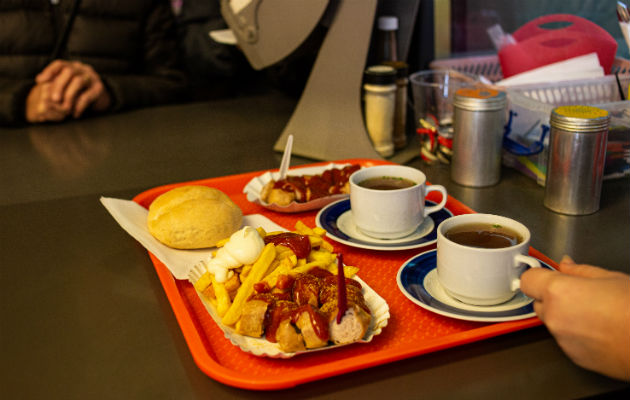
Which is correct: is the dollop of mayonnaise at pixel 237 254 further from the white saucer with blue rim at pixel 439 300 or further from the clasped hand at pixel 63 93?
the clasped hand at pixel 63 93

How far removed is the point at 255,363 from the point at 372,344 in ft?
0.52

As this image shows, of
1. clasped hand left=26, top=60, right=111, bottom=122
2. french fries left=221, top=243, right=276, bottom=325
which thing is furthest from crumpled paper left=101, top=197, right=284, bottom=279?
clasped hand left=26, top=60, right=111, bottom=122

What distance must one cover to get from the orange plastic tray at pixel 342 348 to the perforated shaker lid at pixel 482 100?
39 centimetres

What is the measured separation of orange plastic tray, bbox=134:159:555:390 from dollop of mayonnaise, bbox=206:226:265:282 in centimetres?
7

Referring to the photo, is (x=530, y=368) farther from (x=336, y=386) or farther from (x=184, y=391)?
(x=184, y=391)

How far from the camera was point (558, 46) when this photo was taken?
1.53 metres

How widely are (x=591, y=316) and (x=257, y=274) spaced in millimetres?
459

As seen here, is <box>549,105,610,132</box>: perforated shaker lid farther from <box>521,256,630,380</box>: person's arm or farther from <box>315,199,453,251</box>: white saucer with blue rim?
<box>521,256,630,380</box>: person's arm

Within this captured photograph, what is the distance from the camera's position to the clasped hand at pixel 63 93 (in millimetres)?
2018

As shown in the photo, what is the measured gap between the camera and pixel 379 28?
1.55 metres

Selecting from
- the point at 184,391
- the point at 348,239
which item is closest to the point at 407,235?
the point at 348,239

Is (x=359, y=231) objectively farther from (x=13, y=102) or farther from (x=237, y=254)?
(x=13, y=102)

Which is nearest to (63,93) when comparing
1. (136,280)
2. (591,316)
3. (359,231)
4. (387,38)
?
(387,38)

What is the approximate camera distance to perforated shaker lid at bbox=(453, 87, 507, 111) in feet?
4.11
